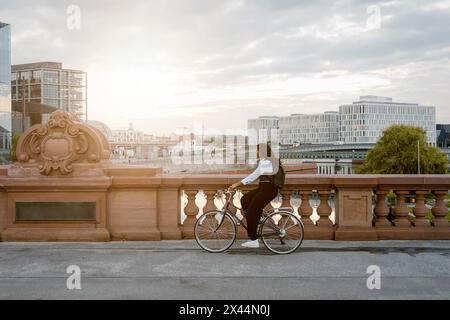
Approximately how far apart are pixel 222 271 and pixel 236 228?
4.77ft

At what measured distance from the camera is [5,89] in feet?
326

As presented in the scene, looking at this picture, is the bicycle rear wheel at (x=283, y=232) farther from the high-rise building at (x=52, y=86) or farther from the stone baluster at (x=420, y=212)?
the high-rise building at (x=52, y=86)

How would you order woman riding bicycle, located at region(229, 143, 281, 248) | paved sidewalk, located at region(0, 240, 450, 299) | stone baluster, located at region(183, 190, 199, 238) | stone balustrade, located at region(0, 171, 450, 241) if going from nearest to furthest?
1. paved sidewalk, located at region(0, 240, 450, 299)
2. woman riding bicycle, located at region(229, 143, 281, 248)
3. stone balustrade, located at region(0, 171, 450, 241)
4. stone baluster, located at region(183, 190, 199, 238)

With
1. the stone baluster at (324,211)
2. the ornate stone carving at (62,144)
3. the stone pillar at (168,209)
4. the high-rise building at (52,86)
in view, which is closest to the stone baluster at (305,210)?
the stone baluster at (324,211)

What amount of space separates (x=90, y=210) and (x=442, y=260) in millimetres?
5611

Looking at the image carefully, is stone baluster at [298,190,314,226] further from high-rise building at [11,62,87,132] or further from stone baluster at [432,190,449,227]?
high-rise building at [11,62,87,132]

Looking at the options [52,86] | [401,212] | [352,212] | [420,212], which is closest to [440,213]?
[420,212]

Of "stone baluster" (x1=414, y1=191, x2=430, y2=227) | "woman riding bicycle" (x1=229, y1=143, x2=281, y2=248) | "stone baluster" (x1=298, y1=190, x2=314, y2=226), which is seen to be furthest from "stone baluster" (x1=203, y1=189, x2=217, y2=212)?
"stone baluster" (x1=414, y1=191, x2=430, y2=227)

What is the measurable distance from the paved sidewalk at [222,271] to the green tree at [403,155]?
78.8 meters

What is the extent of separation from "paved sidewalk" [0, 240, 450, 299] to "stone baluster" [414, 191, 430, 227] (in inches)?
16.1

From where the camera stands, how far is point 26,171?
9.89 metres

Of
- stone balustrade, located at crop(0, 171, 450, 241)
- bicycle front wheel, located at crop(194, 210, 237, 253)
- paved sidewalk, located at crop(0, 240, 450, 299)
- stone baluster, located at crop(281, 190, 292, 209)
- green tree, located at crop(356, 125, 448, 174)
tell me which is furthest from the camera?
green tree, located at crop(356, 125, 448, 174)

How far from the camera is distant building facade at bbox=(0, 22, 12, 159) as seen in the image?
9781 cm
